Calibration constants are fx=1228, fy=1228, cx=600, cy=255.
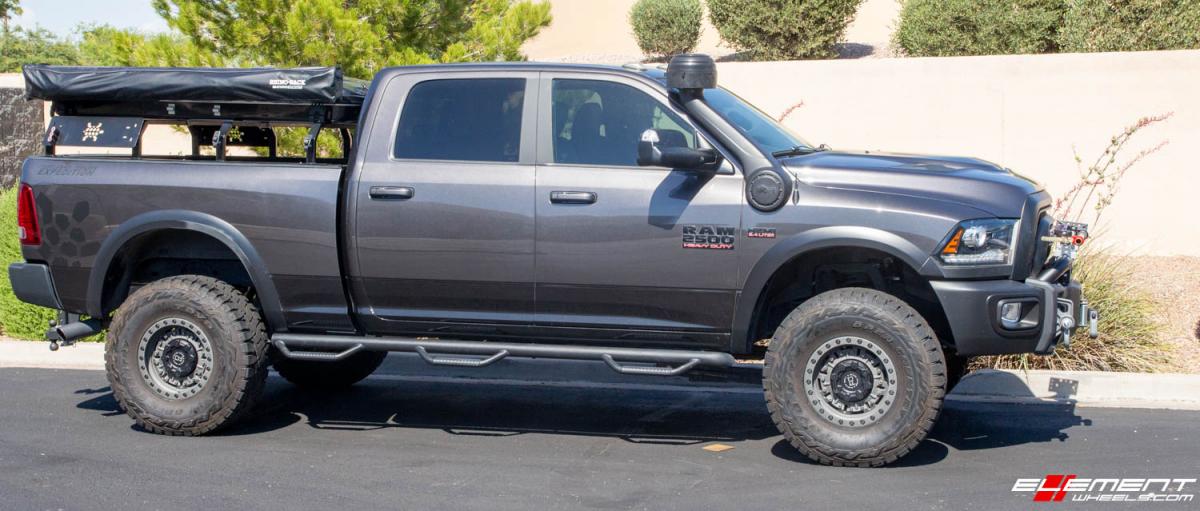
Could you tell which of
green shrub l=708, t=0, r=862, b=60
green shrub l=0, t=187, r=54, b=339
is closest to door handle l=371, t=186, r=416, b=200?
green shrub l=0, t=187, r=54, b=339

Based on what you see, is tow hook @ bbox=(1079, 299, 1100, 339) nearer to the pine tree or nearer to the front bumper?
the front bumper

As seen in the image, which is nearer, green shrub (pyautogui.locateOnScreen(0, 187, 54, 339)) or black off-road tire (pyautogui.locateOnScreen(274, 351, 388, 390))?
black off-road tire (pyautogui.locateOnScreen(274, 351, 388, 390))

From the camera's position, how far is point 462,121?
6.96m

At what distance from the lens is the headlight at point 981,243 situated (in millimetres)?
6059

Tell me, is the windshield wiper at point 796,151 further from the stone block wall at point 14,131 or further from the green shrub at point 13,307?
the stone block wall at point 14,131

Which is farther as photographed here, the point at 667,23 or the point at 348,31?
the point at 667,23

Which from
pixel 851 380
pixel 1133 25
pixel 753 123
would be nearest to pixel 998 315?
pixel 851 380

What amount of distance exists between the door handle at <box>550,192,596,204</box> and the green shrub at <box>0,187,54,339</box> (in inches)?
218

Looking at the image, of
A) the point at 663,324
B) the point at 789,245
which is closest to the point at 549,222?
the point at 663,324

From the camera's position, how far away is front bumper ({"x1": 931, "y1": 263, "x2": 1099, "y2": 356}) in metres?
6.05

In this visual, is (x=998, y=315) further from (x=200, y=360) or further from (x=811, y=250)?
(x=200, y=360)

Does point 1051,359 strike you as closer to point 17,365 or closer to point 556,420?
→ point 556,420

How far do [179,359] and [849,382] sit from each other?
3841 millimetres

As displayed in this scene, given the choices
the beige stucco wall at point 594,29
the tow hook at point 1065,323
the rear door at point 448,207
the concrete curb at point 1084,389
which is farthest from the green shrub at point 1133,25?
the beige stucco wall at point 594,29
